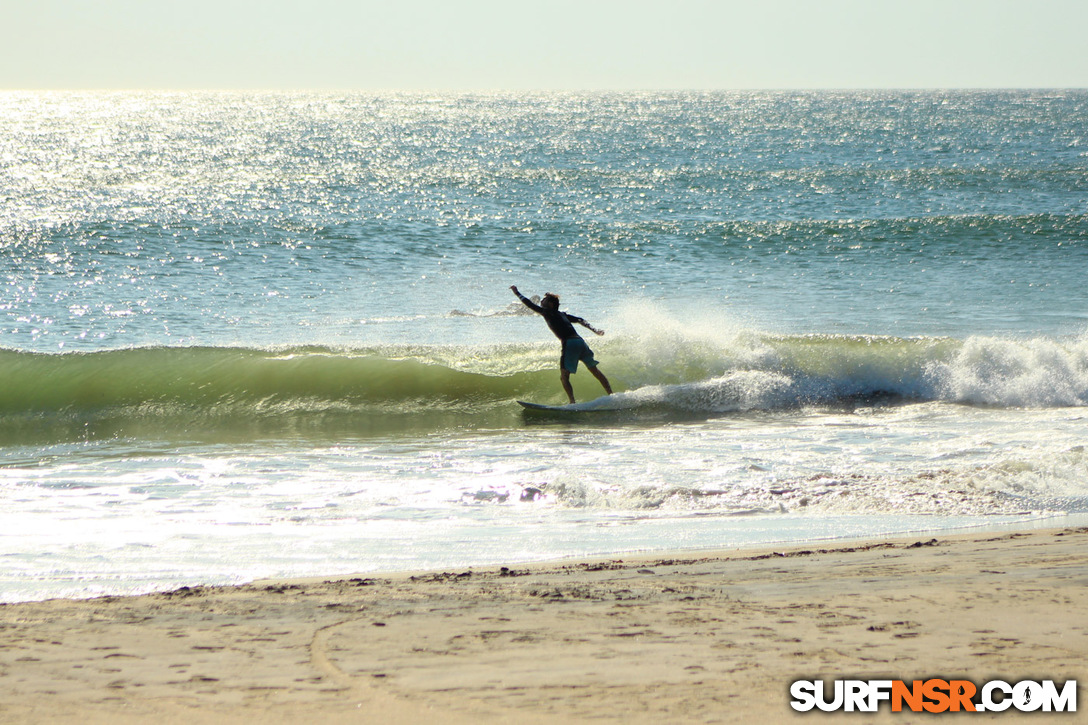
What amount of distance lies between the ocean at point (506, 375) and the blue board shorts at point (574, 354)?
0.75 meters

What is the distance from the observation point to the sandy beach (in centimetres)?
333

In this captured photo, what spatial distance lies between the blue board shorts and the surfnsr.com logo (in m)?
7.68

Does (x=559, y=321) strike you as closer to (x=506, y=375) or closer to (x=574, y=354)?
(x=574, y=354)

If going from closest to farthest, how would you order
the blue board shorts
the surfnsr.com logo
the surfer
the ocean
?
the surfnsr.com logo → the ocean → the surfer → the blue board shorts

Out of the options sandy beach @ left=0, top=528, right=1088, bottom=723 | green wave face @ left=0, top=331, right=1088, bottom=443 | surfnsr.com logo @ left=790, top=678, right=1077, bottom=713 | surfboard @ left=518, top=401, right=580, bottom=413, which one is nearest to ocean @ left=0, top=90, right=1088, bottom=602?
green wave face @ left=0, top=331, right=1088, bottom=443

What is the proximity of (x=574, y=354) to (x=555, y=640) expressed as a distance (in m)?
7.24

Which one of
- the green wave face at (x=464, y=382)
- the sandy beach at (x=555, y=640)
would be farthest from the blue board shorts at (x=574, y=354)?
the sandy beach at (x=555, y=640)

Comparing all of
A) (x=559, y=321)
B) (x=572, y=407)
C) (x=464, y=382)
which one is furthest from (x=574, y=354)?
(x=464, y=382)

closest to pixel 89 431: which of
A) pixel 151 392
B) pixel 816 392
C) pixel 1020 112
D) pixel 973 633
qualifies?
pixel 151 392

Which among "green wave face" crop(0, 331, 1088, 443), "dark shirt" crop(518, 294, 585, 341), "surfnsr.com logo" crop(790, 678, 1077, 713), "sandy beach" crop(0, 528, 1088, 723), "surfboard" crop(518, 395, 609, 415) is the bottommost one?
"surfnsr.com logo" crop(790, 678, 1077, 713)

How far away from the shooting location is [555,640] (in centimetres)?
396

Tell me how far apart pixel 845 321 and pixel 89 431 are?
1175 centimetres

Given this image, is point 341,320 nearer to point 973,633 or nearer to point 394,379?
point 394,379

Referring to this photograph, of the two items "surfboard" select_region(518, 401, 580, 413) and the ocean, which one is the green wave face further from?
"surfboard" select_region(518, 401, 580, 413)
